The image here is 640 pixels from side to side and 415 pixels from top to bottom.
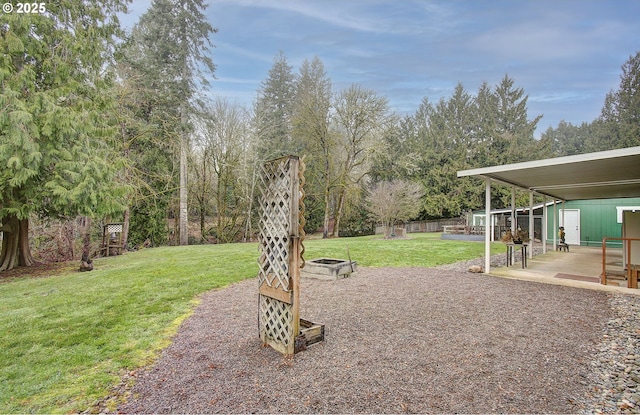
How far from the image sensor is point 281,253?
10.7ft

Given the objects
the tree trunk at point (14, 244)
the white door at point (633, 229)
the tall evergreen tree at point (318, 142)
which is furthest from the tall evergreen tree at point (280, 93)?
the white door at point (633, 229)

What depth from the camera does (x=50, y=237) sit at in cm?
1216

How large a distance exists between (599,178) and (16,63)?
1480cm

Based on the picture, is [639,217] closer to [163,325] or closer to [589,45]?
[589,45]

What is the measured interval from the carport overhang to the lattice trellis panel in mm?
5435

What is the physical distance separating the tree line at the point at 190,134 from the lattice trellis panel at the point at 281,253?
601 cm

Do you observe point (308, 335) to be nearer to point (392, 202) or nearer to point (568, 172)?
point (568, 172)

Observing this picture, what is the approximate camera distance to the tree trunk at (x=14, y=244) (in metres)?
8.68

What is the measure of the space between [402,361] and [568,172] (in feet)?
22.6

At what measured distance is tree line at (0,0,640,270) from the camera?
23.4 feet

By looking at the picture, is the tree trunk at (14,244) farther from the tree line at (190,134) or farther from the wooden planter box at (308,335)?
the wooden planter box at (308,335)

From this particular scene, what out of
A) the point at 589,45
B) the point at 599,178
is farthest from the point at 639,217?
the point at 589,45

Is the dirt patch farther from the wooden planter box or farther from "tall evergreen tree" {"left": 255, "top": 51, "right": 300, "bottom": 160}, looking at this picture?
"tall evergreen tree" {"left": 255, "top": 51, "right": 300, "bottom": 160}

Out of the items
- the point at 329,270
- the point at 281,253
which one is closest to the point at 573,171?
the point at 329,270
